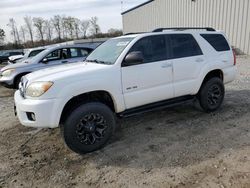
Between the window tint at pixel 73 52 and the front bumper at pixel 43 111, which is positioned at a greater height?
the window tint at pixel 73 52

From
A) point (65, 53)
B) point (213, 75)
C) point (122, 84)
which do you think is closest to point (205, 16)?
point (65, 53)

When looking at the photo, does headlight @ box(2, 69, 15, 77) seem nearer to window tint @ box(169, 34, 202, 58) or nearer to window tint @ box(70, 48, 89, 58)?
window tint @ box(70, 48, 89, 58)

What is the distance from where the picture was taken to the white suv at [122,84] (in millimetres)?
3645

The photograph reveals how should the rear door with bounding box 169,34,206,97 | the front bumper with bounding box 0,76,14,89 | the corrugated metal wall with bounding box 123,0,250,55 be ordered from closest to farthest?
the rear door with bounding box 169,34,206,97 < the front bumper with bounding box 0,76,14,89 < the corrugated metal wall with bounding box 123,0,250,55

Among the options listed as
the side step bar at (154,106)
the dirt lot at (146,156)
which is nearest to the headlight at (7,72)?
the dirt lot at (146,156)

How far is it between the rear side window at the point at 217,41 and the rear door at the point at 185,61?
1.30 ft

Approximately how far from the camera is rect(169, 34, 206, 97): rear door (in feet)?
15.5

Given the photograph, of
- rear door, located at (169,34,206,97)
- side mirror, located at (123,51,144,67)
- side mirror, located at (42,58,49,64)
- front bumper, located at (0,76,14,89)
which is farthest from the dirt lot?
side mirror, located at (42,58,49,64)

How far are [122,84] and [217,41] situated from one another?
2.65 meters

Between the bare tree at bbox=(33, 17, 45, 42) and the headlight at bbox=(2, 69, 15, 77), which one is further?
the bare tree at bbox=(33, 17, 45, 42)

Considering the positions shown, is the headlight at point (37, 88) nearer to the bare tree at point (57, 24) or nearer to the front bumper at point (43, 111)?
the front bumper at point (43, 111)

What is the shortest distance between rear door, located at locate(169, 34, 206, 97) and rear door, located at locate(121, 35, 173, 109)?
0.53 ft

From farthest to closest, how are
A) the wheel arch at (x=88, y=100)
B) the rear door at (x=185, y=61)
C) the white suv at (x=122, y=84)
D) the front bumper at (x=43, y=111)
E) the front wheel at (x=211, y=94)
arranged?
the front wheel at (x=211, y=94), the rear door at (x=185, y=61), the wheel arch at (x=88, y=100), the white suv at (x=122, y=84), the front bumper at (x=43, y=111)

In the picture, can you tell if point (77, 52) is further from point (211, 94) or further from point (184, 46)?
point (211, 94)
